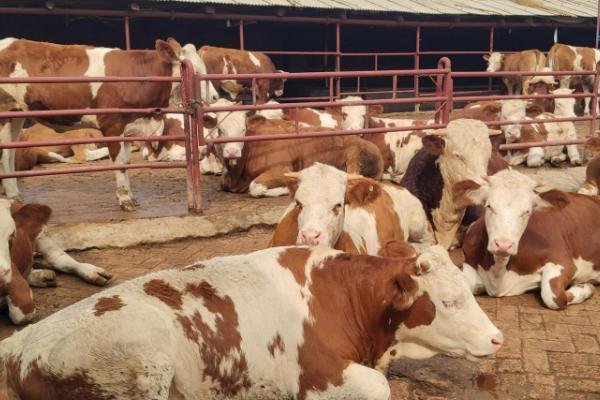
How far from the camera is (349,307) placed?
3475 millimetres

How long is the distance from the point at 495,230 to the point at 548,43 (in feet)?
75.2

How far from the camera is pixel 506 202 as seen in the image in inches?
198

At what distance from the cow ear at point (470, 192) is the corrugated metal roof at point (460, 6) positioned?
11.5 metres

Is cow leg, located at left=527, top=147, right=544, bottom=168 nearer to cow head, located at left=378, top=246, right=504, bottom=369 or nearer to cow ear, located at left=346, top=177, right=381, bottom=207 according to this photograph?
cow ear, located at left=346, top=177, right=381, bottom=207

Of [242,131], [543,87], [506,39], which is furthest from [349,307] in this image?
[506,39]

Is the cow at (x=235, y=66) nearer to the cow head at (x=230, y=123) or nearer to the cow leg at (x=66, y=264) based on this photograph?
the cow head at (x=230, y=123)

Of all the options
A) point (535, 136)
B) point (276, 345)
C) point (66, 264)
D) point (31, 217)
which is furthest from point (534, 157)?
point (276, 345)

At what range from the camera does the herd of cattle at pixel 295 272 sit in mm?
2982

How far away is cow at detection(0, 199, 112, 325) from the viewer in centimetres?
437

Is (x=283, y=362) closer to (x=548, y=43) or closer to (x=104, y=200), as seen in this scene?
(x=104, y=200)

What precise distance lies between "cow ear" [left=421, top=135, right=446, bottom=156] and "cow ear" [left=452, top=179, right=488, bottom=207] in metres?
1.12

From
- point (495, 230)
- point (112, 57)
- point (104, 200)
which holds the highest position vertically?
point (112, 57)

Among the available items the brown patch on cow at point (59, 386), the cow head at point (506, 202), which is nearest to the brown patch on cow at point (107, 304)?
the brown patch on cow at point (59, 386)

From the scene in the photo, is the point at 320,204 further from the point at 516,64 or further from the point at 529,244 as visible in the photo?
the point at 516,64
